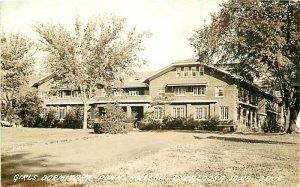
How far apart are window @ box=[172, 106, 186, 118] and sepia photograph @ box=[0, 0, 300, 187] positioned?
0.03 m

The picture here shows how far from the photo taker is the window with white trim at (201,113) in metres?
8.73

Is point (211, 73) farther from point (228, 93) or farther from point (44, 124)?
point (44, 124)

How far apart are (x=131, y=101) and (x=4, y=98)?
3011mm

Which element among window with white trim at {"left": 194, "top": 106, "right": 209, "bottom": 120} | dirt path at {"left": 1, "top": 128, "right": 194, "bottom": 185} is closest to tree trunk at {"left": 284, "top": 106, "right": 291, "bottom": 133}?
window with white trim at {"left": 194, "top": 106, "right": 209, "bottom": 120}

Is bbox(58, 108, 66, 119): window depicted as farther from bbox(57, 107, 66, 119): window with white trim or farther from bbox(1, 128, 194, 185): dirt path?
bbox(1, 128, 194, 185): dirt path

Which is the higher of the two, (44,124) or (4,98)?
(4,98)

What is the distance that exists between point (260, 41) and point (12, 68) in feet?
20.7

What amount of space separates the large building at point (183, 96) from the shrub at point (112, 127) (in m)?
0.37

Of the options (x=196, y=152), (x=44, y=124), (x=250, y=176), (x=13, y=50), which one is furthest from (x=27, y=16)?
(x=250, y=176)

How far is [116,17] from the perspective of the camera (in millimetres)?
8438

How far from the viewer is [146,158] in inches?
331

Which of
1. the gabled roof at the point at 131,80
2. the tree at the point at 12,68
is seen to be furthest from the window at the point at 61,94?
the tree at the point at 12,68

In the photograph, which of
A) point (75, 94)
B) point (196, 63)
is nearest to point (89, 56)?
point (75, 94)

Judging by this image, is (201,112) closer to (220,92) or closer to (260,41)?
(220,92)
